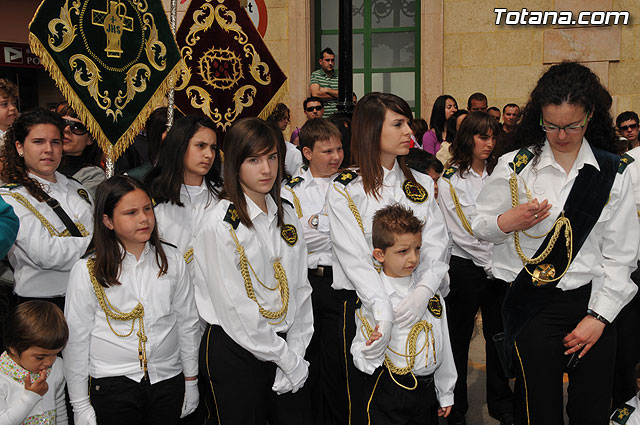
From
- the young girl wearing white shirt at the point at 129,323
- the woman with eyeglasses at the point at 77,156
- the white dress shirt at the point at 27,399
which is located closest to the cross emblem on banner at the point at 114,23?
the woman with eyeglasses at the point at 77,156

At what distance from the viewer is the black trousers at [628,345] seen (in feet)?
14.5

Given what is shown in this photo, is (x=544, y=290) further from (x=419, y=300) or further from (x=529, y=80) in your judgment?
(x=529, y=80)

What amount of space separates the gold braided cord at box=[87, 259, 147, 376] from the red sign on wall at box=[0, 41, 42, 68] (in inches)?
449

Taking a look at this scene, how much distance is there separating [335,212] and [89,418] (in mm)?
1651

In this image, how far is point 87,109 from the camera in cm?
424

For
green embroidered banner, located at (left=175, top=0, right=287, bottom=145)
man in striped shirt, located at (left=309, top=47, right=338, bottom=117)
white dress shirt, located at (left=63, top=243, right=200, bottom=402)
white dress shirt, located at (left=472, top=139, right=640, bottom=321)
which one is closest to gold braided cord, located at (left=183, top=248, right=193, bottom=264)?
white dress shirt, located at (left=63, top=243, right=200, bottom=402)

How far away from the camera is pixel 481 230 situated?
3.40m

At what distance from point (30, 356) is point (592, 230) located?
290cm

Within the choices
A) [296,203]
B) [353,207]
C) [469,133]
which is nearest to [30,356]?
[353,207]

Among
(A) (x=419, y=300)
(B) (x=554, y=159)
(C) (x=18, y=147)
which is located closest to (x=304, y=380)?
(A) (x=419, y=300)

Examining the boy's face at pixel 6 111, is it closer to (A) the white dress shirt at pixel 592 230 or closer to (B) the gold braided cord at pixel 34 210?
(B) the gold braided cord at pixel 34 210

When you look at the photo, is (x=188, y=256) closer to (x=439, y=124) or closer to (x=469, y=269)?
(x=469, y=269)

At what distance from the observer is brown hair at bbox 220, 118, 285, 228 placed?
3350mm

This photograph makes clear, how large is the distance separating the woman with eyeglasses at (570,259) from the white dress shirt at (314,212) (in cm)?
132
